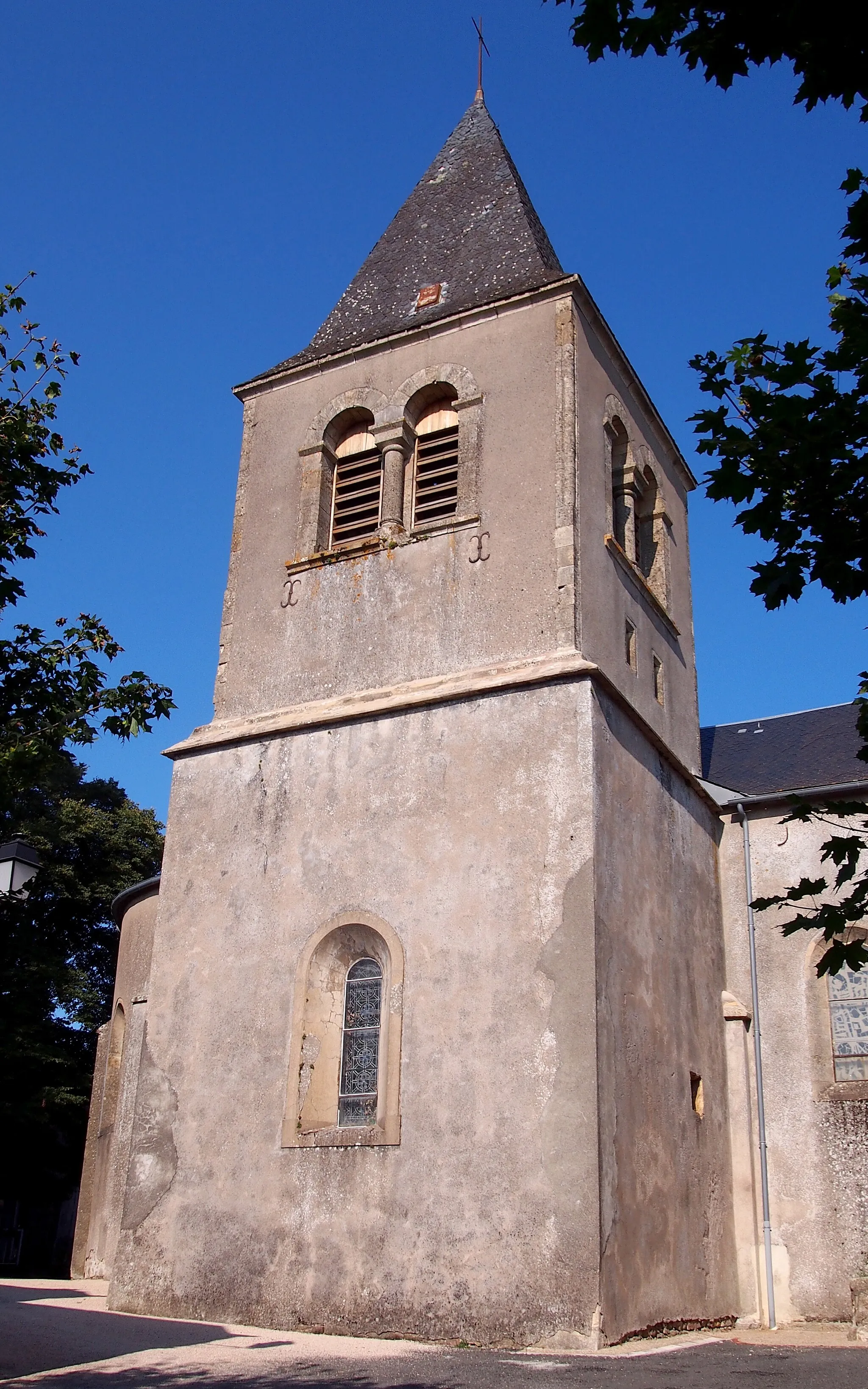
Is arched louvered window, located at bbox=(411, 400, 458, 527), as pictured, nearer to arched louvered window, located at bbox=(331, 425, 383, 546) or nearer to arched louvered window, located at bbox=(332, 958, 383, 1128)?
arched louvered window, located at bbox=(331, 425, 383, 546)

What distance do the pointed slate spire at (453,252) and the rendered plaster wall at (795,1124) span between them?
7109 mm

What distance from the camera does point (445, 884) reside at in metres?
10.8

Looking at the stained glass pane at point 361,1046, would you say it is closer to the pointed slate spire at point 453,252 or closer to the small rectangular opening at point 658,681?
the small rectangular opening at point 658,681

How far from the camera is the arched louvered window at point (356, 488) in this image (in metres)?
13.7

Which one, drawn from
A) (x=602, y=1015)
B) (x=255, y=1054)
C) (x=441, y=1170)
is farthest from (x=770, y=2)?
(x=255, y=1054)

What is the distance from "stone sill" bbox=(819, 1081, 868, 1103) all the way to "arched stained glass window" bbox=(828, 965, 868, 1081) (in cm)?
6

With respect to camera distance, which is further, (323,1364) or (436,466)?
(436,466)

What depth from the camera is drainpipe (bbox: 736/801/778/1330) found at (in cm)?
1215

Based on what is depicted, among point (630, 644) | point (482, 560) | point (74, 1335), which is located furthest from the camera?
point (630, 644)

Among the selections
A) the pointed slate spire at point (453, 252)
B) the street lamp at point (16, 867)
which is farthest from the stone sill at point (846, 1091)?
the pointed slate spire at point (453, 252)

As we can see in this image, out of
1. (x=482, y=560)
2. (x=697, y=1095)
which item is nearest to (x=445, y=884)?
(x=482, y=560)

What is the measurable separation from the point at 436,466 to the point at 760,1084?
292 inches

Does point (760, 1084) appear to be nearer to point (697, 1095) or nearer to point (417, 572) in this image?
point (697, 1095)

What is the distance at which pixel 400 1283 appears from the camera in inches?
376
